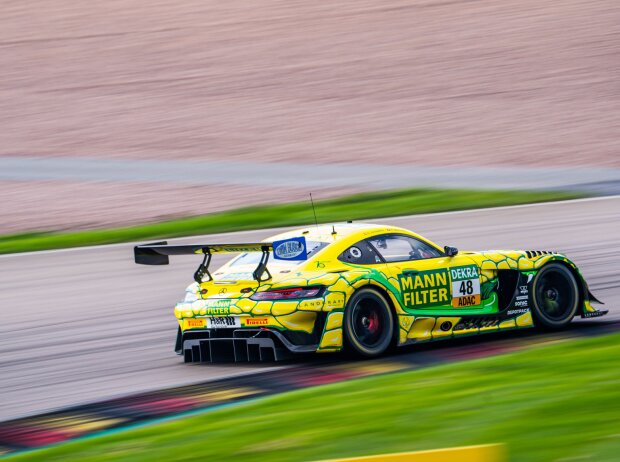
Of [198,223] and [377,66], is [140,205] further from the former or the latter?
[377,66]

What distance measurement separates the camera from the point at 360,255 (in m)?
9.66

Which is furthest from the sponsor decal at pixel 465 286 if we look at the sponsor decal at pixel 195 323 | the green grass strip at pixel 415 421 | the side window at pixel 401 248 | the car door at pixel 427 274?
the sponsor decal at pixel 195 323

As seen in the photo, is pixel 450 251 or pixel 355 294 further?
pixel 450 251

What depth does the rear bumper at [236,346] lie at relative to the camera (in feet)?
30.3

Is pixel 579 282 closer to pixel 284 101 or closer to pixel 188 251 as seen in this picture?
pixel 188 251

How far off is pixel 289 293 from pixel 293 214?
9.96 metres

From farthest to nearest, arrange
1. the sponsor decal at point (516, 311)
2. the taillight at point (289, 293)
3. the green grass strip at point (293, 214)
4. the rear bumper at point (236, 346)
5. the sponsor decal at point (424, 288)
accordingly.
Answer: the green grass strip at point (293, 214) → the sponsor decal at point (516, 311) → the sponsor decal at point (424, 288) → the rear bumper at point (236, 346) → the taillight at point (289, 293)

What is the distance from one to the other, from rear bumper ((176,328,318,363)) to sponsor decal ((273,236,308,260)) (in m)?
0.64

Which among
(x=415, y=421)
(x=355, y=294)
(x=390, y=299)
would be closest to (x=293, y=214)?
(x=390, y=299)

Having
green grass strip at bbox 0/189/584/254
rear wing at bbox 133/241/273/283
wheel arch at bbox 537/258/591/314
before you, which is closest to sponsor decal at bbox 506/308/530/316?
wheel arch at bbox 537/258/591/314

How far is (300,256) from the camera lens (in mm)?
9430

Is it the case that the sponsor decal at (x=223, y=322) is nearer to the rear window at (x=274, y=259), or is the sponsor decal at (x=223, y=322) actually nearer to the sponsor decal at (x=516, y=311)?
the rear window at (x=274, y=259)

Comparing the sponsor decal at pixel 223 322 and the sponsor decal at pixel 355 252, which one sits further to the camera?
the sponsor decal at pixel 355 252

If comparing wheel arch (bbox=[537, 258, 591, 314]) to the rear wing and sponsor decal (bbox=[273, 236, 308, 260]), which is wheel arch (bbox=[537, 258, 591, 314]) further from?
the rear wing
